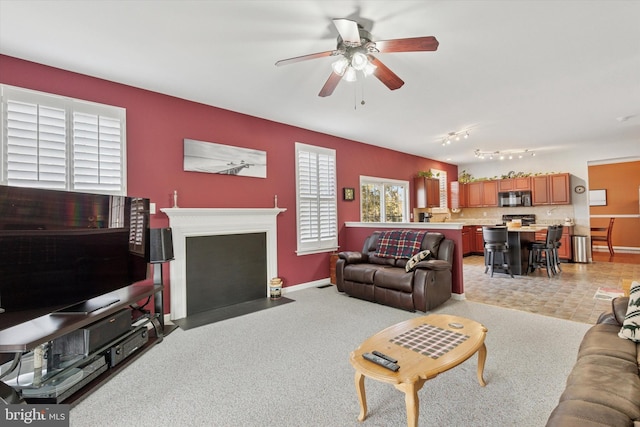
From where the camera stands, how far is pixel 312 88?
3.59 m

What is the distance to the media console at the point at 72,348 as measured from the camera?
1.82 metres

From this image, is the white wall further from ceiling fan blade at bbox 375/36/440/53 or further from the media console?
the media console

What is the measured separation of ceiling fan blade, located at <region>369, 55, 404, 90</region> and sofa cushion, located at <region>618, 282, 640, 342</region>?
90.5 inches

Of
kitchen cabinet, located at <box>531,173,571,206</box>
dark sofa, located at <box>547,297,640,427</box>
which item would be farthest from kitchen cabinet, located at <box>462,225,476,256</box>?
dark sofa, located at <box>547,297,640,427</box>

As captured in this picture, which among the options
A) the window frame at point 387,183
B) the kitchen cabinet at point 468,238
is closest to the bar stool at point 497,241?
the window frame at point 387,183

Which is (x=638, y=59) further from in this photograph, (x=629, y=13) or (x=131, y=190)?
(x=131, y=190)

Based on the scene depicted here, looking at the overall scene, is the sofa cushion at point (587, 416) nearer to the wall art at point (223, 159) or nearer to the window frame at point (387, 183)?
the wall art at point (223, 159)

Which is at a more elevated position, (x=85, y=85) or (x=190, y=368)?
(x=85, y=85)

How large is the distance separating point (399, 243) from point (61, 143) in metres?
4.25

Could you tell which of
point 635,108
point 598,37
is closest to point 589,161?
point 635,108

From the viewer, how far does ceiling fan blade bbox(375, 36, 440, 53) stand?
2.05m

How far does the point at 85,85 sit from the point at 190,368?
304cm

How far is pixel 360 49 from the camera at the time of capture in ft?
7.68

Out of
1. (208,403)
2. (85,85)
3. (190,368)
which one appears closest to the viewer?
(208,403)
